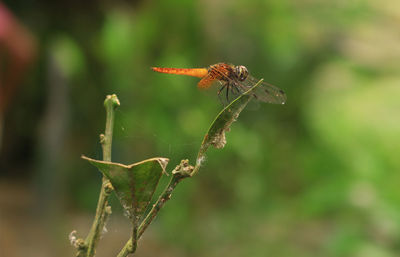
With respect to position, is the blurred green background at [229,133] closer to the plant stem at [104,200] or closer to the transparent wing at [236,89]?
the transparent wing at [236,89]

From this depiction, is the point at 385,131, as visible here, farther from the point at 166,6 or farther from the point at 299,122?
the point at 166,6

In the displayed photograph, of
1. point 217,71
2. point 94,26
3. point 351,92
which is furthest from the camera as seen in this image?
point 94,26

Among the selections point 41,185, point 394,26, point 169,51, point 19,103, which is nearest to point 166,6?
point 169,51

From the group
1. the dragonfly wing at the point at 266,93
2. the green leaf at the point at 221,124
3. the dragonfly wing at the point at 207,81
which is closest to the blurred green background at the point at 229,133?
the dragonfly wing at the point at 266,93

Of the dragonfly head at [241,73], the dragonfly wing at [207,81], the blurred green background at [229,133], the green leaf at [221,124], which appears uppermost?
the blurred green background at [229,133]

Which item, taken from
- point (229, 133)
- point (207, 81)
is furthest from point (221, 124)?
point (229, 133)

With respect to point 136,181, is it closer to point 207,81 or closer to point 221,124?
point 221,124
